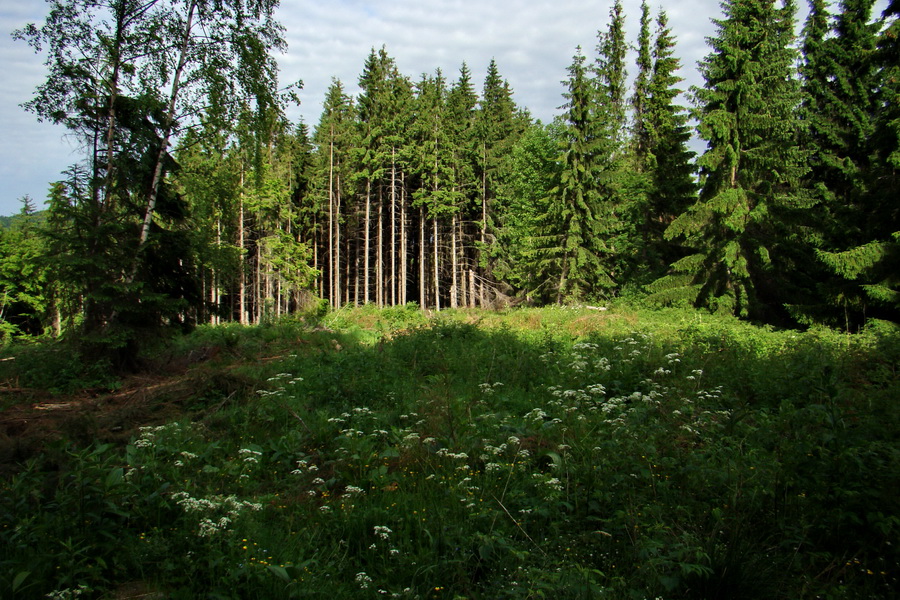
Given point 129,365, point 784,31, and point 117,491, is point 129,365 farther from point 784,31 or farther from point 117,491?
point 784,31

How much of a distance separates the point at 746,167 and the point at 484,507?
68.5 feet

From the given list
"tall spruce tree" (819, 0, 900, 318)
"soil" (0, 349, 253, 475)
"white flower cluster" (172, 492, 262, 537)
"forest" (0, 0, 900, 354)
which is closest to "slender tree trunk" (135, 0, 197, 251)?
"forest" (0, 0, 900, 354)

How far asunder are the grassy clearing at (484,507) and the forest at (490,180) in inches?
249

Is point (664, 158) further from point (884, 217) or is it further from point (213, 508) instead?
point (213, 508)

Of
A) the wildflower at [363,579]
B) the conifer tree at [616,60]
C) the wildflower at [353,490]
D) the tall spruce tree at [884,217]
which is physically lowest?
the wildflower at [363,579]

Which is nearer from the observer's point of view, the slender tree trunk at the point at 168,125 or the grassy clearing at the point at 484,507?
the grassy clearing at the point at 484,507

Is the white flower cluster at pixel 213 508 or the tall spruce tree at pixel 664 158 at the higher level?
the tall spruce tree at pixel 664 158

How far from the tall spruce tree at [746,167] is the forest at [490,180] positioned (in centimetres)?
9

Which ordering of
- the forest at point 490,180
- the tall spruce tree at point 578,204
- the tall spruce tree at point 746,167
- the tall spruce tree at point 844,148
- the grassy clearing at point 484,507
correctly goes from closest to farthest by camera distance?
1. the grassy clearing at point 484,507
2. the forest at point 490,180
3. the tall spruce tree at point 844,148
4. the tall spruce tree at point 746,167
5. the tall spruce tree at point 578,204

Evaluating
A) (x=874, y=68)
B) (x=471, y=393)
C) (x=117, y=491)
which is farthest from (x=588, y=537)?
(x=874, y=68)

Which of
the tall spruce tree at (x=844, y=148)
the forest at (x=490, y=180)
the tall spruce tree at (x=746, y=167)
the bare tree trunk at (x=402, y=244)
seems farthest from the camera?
the bare tree trunk at (x=402, y=244)

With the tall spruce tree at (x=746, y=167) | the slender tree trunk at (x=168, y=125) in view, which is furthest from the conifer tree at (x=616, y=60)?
the slender tree trunk at (x=168, y=125)

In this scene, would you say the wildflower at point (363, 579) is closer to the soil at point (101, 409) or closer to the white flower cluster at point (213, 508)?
the white flower cluster at point (213, 508)

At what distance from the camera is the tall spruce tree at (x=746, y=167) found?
18.2 meters
